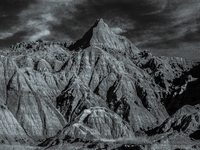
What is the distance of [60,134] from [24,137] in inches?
761

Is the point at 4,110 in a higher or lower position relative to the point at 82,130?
higher

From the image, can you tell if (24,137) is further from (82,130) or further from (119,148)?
(119,148)

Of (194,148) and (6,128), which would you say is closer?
(194,148)

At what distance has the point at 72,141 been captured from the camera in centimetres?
16725

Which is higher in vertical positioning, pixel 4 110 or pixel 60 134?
pixel 4 110

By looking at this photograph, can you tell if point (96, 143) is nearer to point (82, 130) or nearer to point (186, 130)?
point (82, 130)

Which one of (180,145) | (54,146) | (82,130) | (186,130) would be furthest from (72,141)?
(186,130)

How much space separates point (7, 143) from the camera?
17738cm

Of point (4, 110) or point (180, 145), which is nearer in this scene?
point (180, 145)

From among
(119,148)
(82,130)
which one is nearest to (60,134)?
(82,130)

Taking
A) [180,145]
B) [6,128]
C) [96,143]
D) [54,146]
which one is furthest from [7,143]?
[180,145]

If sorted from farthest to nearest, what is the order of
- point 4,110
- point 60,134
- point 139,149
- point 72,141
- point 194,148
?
1. point 4,110
2. point 60,134
3. point 72,141
4. point 194,148
5. point 139,149

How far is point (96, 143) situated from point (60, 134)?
30.3m

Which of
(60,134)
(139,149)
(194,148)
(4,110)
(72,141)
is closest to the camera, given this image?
(139,149)
